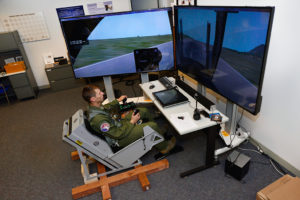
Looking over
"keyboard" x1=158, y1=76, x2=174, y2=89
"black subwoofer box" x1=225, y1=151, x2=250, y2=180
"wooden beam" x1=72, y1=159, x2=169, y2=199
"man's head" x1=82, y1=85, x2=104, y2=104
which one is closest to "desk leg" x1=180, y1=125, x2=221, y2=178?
"black subwoofer box" x1=225, y1=151, x2=250, y2=180

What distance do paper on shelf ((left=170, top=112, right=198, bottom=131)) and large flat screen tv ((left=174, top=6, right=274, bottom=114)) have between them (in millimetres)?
427

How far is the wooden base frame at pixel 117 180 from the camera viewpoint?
2.05 metres

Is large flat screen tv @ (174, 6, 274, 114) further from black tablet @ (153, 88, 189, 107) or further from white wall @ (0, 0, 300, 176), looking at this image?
white wall @ (0, 0, 300, 176)

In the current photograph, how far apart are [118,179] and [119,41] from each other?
1639 millimetres

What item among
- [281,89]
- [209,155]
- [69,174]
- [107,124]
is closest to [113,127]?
[107,124]

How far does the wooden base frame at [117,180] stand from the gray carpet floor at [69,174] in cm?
5

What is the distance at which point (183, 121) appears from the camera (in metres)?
1.95

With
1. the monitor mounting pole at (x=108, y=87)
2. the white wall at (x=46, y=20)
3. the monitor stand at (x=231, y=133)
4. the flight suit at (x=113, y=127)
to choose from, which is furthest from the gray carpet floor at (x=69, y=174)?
the white wall at (x=46, y=20)

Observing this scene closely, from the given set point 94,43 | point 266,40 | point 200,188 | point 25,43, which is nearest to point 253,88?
point 266,40

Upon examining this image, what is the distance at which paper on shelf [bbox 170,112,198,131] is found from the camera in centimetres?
186

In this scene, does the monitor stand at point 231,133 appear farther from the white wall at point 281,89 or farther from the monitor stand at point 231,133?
the white wall at point 281,89

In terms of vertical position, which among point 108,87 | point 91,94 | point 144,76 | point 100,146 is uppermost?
point 91,94

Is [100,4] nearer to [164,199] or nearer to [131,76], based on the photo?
[131,76]

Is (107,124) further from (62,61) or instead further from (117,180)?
(62,61)
